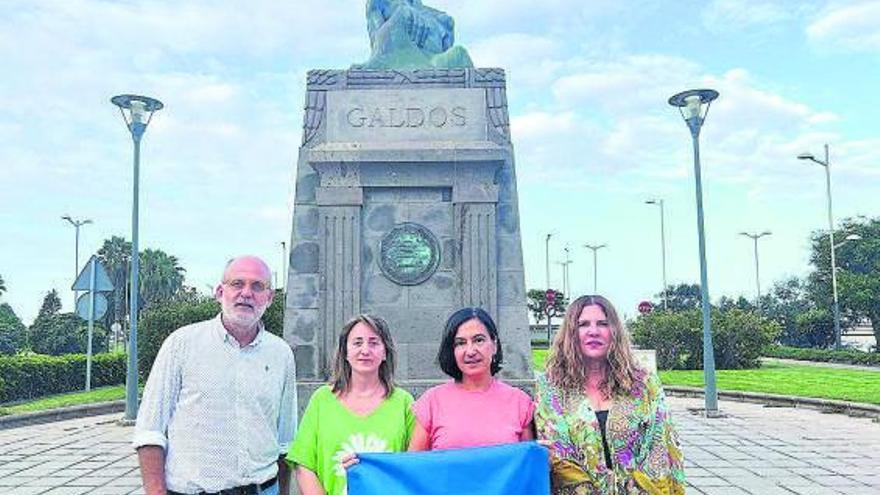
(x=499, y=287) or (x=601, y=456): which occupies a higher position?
(x=499, y=287)

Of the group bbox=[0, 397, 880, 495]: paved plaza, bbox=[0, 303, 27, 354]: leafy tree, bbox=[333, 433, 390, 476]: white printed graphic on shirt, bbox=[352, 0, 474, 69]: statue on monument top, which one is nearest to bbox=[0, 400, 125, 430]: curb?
bbox=[0, 397, 880, 495]: paved plaza

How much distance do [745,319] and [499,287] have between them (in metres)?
17.9

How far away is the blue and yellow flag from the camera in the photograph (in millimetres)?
2986

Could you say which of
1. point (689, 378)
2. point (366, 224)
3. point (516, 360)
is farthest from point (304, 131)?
point (689, 378)

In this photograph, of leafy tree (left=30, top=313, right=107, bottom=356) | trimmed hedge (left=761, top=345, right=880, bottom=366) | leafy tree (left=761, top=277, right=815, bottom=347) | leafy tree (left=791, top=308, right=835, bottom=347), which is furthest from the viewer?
leafy tree (left=761, top=277, right=815, bottom=347)

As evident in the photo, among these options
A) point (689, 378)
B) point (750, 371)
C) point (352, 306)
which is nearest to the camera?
point (352, 306)

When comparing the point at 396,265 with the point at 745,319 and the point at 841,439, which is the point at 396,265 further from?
the point at 745,319

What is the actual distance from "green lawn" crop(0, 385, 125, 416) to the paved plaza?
53.2 inches

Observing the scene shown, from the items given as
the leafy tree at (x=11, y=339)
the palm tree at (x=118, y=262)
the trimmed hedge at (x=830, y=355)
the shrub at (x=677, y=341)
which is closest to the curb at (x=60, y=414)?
the shrub at (x=677, y=341)

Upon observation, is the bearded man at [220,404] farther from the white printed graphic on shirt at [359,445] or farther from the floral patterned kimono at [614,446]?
the floral patterned kimono at [614,446]

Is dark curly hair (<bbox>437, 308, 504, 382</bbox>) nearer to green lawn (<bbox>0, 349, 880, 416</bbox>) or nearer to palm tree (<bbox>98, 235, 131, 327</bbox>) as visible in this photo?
green lawn (<bbox>0, 349, 880, 416</bbox>)

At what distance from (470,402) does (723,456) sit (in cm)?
685

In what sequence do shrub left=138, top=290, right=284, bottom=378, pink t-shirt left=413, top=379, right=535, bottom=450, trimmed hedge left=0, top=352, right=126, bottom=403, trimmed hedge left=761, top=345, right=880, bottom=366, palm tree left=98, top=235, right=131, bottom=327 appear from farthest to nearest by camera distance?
palm tree left=98, top=235, right=131, bottom=327
trimmed hedge left=761, top=345, right=880, bottom=366
shrub left=138, top=290, right=284, bottom=378
trimmed hedge left=0, top=352, right=126, bottom=403
pink t-shirt left=413, top=379, right=535, bottom=450

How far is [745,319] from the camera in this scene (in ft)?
79.7
